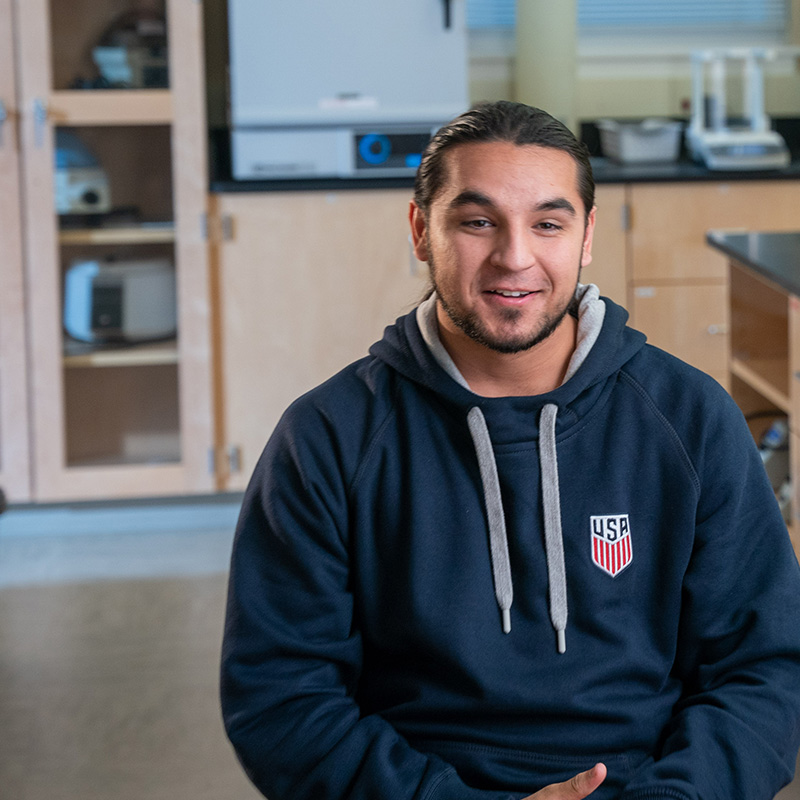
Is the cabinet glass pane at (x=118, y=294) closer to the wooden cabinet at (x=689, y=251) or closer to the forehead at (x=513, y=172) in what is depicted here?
the wooden cabinet at (x=689, y=251)

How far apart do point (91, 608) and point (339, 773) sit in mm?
A: 1874

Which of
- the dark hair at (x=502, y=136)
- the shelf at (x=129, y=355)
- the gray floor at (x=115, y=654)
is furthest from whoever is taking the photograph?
the shelf at (x=129, y=355)

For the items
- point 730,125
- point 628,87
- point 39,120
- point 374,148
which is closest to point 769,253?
point 374,148

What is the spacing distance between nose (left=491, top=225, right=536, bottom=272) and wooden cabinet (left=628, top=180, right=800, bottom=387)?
7.56ft

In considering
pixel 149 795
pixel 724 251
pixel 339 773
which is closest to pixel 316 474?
pixel 339 773

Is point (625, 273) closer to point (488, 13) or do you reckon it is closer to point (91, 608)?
point (488, 13)

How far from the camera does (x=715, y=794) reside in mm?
977

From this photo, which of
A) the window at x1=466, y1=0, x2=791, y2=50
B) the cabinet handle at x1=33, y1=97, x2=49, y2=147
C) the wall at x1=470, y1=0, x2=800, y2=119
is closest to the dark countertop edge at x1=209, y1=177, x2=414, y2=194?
the cabinet handle at x1=33, y1=97, x2=49, y2=147

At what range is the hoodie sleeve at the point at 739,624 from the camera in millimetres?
1013

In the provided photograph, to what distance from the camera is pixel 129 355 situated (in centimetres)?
328

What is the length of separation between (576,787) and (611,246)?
2486 mm

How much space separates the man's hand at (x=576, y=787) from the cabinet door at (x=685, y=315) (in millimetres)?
2446

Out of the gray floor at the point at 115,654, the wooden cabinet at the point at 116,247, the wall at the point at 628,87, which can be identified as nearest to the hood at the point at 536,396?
the gray floor at the point at 115,654

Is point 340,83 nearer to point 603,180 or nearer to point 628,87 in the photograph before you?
point 603,180
